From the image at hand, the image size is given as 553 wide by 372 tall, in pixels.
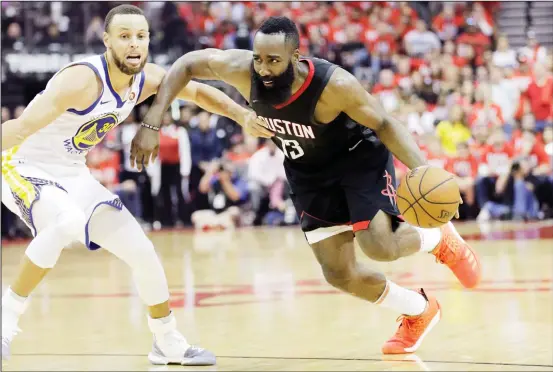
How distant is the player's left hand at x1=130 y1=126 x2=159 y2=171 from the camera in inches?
201

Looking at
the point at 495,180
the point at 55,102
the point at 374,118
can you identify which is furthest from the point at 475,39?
the point at 55,102

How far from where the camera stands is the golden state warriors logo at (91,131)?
17.3 ft

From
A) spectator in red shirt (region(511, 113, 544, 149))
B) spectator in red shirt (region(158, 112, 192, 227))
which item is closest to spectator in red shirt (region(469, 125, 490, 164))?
spectator in red shirt (region(511, 113, 544, 149))

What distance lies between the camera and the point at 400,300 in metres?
5.67

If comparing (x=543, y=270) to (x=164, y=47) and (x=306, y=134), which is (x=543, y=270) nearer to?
(x=306, y=134)

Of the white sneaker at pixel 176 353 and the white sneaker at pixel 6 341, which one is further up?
the white sneaker at pixel 6 341

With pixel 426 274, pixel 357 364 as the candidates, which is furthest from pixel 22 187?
pixel 426 274

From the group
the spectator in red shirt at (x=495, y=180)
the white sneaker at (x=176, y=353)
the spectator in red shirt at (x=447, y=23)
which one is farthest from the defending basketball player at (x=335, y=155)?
the spectator in red shirt at (x=447, y=23)

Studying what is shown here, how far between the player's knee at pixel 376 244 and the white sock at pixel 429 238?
295mm

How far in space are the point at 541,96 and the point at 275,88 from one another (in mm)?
9968

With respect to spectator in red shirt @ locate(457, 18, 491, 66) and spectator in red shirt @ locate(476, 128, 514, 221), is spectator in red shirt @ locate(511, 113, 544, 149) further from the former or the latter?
spectator in red shirt @ locate(457, 18, 491, 66)

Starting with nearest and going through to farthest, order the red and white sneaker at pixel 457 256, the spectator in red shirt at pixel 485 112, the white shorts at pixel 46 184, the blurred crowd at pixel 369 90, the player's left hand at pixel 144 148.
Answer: the player's left hand at pixel 144 148 → the white shorts at pixel 46 184 → the red and white sneaker at pixel 457 256 → the blurred crowd at pixel 369 90 → the spectator in red shirt at pixel 485 112

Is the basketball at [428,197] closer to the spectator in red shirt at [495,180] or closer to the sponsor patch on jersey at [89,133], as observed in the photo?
the sponsor patch on jersey at [89,133]

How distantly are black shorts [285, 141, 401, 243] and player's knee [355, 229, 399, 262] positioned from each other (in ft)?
0.29
